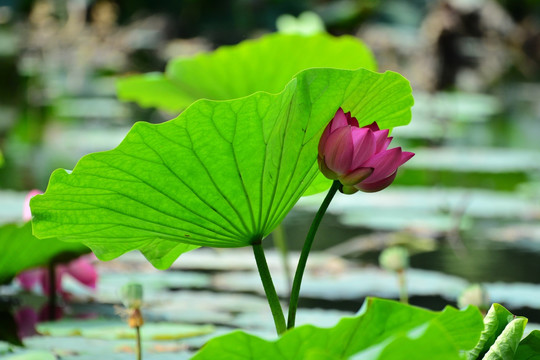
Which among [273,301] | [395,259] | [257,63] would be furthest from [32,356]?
[257,63]

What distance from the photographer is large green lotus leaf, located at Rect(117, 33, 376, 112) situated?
1.06m

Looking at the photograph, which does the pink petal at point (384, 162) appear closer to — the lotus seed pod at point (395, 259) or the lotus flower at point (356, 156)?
the lotus flower at point (356, 156)

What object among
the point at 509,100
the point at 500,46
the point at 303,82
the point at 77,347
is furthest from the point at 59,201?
the point at 500,46

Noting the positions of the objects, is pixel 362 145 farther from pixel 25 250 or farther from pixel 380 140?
A: pixel 25 250

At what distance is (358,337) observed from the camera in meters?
0.35

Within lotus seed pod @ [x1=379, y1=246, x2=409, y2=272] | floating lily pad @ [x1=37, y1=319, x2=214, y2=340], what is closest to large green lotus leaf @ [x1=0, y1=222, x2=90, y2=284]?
floating lily pad @ [x1=37, y1=319, x2=214, y2=340]

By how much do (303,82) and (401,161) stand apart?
0.06 metres

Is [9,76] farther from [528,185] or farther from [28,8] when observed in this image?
[28,8]

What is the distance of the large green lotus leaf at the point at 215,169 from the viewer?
0.43m

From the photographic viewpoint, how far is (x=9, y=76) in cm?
303

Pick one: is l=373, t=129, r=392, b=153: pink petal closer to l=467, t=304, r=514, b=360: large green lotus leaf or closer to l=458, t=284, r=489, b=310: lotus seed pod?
l=467, t=304, r=514, b=360: large green lotus leaf

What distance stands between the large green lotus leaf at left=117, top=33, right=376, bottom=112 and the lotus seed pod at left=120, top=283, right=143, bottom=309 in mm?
559

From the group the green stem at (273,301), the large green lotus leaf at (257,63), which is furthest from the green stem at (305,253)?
the large green lotus leaf at (257,63)

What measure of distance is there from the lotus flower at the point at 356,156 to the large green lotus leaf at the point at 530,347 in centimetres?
11
